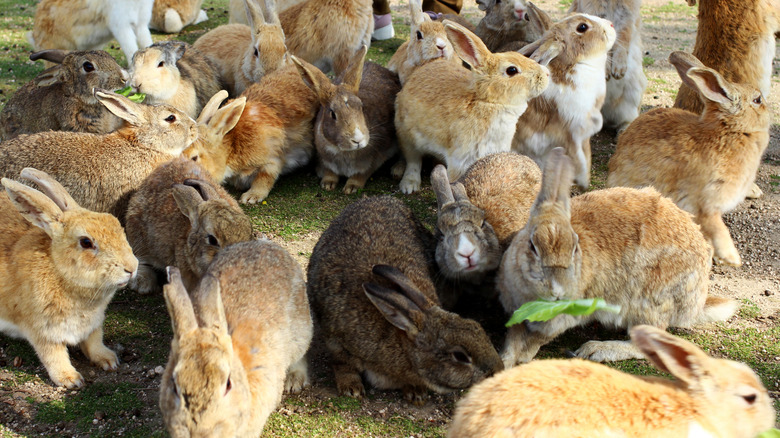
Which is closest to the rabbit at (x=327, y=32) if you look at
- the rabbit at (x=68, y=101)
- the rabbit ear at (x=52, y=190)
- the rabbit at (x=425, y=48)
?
the rabbit at (x=425, y=48)

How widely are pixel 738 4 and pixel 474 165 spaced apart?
2.63 metres

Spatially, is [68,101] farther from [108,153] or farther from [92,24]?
[92,24]

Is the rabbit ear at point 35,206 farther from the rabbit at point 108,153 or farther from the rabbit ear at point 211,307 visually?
the rabbit ear at point 211,307

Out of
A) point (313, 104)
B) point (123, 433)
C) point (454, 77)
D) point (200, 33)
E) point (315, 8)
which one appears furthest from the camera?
point (200, 33)

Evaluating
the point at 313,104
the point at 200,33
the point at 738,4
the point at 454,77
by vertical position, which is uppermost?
the point at 738,4

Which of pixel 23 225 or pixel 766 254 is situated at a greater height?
pixel 23 225

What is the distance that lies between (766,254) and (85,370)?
443 cm

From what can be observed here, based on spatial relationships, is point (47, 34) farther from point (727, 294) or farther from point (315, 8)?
point (727, 294)

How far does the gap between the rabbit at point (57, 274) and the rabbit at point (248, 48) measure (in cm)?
315

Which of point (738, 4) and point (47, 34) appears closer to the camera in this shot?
point (738, 4)

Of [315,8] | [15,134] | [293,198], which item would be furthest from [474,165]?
[15,134]

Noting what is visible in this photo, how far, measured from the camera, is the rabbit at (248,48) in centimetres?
667

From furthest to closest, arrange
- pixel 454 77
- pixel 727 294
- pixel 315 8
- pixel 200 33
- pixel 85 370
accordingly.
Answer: pixel 200 33 → pixel 315 8 → pixel 454 77 → pixel 727 294 → pixel 85 370

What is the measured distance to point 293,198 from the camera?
5973 mm
